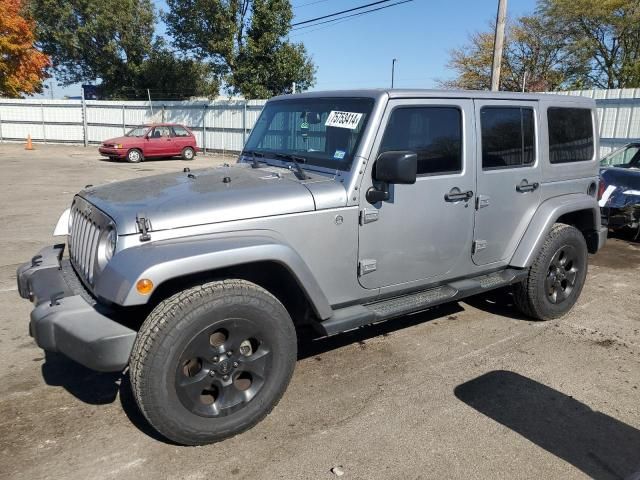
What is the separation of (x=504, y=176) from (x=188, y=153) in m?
19.9

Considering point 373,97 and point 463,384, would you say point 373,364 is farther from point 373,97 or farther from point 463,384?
point 373,97

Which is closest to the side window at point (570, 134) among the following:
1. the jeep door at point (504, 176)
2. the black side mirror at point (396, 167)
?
the jeep door at point (504, 176)

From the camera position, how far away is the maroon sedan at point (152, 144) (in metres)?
20.6

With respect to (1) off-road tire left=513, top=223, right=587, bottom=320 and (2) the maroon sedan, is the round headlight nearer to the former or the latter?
(1) off-road tire left=513, top=223, right=587, bottom=320

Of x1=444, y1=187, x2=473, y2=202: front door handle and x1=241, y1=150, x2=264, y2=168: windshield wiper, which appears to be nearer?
x1=444, y1=187, x2=473, y2=202: front door handle

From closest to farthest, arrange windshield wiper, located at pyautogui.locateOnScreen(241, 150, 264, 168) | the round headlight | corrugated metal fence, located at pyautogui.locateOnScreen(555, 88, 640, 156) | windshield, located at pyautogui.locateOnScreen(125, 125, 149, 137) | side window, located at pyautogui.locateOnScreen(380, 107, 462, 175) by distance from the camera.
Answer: the round headlight → side window, located at pyautogui.locateOnScreen(380, 107, 462, 175) → windshield wiper, located at pyautogui.locateOnScreen(241, 150, 264, 168) → corrugated metal fence, located at pyautogui.locateOnScreen(555, 88, 640, 156) → windshield, located at pyautogui.locateOnScreen(125, 125, 149, 137)

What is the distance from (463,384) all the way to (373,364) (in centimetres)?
66

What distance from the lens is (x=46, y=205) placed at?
1046cm

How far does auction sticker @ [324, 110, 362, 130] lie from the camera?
11.6 feet

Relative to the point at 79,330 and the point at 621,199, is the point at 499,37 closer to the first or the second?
the point at 621,199

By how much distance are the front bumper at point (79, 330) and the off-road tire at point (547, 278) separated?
3408mm

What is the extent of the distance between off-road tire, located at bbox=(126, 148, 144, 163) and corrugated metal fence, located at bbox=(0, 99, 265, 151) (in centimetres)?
480

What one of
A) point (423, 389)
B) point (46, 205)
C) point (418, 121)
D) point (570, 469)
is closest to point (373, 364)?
point (423, 389)

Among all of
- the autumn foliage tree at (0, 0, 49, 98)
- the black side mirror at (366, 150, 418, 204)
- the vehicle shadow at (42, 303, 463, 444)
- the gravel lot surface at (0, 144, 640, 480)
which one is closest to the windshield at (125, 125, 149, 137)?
the autumn foliage tree at (0, 0, 49, 98)
